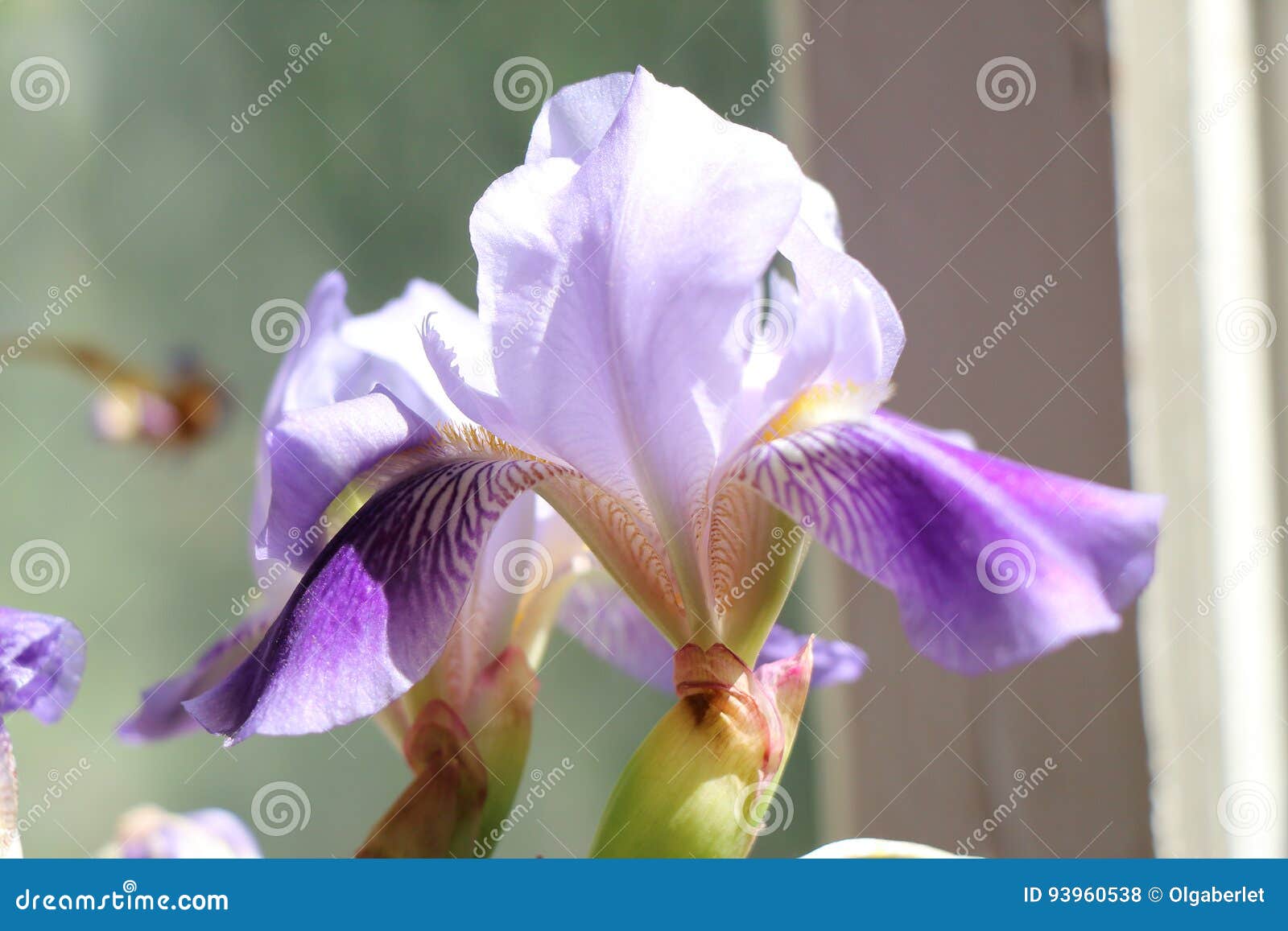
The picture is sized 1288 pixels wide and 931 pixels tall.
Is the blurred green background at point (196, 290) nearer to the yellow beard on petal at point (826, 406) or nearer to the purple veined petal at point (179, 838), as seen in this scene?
the purple veined petal at point (179, 838)

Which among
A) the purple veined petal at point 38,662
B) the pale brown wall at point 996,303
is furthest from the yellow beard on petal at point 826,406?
the pale brown wall at point 996,303

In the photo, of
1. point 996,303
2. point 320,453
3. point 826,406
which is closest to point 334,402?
point 320,453

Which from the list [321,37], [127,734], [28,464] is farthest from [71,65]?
[127,734]

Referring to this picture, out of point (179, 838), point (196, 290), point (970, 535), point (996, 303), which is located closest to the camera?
point (970, 535)

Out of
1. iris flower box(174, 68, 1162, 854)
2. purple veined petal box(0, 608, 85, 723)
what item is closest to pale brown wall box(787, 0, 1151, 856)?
iris flower box(174, 68, 1162, 854)

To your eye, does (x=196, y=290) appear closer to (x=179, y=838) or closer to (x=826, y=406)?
(x=179, y=838)

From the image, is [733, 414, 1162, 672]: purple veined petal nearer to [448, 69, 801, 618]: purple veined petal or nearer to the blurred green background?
[448, 69, 801, 618]: purple veined petal

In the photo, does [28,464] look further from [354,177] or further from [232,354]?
[354,177]
